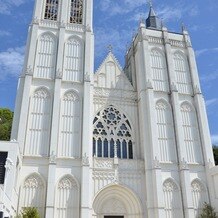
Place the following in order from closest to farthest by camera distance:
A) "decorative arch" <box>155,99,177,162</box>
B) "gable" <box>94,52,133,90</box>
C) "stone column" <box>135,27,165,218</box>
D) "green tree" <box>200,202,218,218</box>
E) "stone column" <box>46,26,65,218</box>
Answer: "stone column" <box>46,26,65,218</box> → "green tree" <box>200,202,218,218</box> → "stone column" <box>135,27,165,218</box> → "decorative arch" <box>155,99,177,162</box> → "gable" <box>94,52,133,90</box>

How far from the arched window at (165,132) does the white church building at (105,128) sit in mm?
92

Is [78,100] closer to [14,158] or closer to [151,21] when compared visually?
[14,158]

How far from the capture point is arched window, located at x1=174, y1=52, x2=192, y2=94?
27.3 m

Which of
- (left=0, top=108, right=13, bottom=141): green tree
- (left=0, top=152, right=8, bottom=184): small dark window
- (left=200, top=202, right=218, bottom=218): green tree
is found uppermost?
(left=0, top=108, right=13, bottom=141): green tree

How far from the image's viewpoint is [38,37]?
25812mm

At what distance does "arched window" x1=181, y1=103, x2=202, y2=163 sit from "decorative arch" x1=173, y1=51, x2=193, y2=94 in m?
1.77

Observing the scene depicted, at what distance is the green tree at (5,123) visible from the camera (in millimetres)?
33500

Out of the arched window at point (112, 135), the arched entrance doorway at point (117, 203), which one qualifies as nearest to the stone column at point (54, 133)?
the arched window at point (112, 135)

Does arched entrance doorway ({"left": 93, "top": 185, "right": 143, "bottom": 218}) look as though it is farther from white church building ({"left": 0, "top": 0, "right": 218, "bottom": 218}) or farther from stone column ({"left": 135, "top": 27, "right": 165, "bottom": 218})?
stone column ({"left": 135, "top": 27, "right": 165, "bottom": 218})

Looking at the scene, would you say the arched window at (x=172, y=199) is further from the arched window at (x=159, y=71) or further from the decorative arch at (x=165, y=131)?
the arched window at (x=159, y=71)

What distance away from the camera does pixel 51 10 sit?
92.4 feet

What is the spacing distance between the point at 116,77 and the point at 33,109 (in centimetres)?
863

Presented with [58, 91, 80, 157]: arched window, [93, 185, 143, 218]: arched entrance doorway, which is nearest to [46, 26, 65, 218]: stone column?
[58, 91, 80, 157]: arched window

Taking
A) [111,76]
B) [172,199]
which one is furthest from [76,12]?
[172,199]
